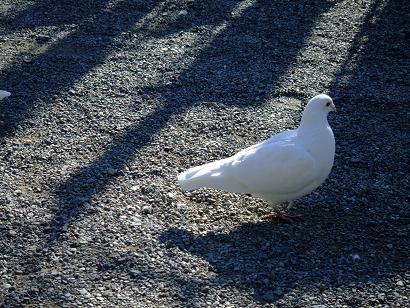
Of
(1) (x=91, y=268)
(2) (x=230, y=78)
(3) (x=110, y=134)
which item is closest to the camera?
(1) (x=91, y=268)

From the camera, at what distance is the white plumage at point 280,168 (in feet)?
15.4

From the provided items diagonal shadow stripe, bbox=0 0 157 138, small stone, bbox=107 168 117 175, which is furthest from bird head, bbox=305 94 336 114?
diagonal shadow stripe, bbox=0 0 157 138

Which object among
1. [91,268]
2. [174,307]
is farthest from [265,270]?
[91,268]

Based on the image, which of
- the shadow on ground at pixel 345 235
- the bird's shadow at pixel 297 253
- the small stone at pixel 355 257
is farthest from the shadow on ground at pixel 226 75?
the small stone at pixel 355 257

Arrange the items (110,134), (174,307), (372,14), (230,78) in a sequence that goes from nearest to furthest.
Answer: (174,307) < (110,134) < (230,78) < (372,14)

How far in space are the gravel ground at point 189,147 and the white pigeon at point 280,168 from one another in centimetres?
23

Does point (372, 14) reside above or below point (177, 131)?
below

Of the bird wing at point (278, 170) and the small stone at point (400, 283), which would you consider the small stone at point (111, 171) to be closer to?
the bird wing at point (278, 170)

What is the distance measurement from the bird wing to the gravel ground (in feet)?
0.88

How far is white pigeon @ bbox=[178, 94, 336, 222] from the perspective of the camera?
4.68 m

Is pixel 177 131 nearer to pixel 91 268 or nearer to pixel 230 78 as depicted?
pixel 230 78

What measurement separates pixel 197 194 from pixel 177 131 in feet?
3.07

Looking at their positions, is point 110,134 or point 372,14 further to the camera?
point 372,14

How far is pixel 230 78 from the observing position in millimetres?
6855
